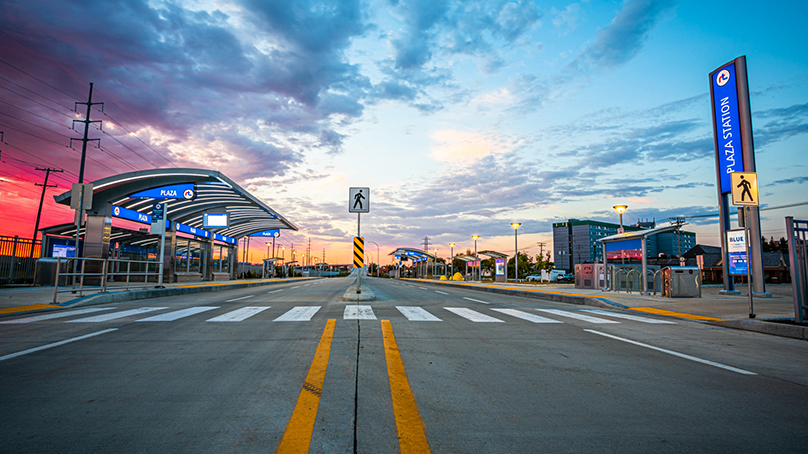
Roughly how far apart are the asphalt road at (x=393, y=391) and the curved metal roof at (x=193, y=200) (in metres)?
15.8

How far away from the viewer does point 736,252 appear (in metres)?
19.4

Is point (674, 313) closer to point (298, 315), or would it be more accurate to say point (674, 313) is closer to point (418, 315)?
point (418, 315)

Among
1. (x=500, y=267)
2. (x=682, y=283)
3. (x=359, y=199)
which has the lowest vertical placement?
(x=682, y=283)

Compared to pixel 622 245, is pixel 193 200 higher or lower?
higher

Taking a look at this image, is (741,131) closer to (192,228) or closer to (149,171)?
(149,171)

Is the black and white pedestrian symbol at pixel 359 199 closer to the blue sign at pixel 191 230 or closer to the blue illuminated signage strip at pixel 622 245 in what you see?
the blue illuminated signage strip at pixel 622 245

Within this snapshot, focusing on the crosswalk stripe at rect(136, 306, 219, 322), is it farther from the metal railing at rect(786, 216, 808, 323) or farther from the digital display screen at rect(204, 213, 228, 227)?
the digital display screen at rect(204, 213, 228, 227)

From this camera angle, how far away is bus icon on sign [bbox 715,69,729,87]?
20.0m

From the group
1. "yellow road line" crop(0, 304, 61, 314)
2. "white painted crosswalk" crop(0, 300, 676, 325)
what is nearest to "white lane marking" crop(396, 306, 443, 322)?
"white painted crosswalk" crop(0, 300, 676, 325)

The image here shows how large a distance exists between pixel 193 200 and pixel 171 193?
120 inches

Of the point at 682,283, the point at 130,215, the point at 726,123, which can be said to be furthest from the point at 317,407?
the point at 130,215

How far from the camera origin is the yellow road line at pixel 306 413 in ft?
8.86

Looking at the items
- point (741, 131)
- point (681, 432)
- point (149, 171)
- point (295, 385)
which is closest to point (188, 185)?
point (149, 171)

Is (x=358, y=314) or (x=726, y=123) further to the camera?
(x=726, y=123)
